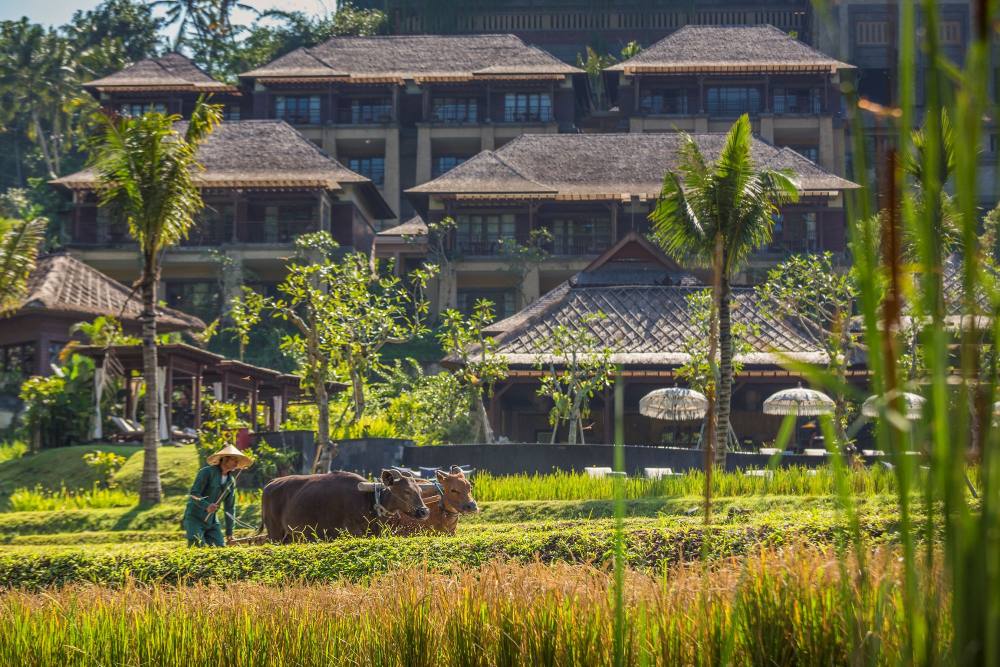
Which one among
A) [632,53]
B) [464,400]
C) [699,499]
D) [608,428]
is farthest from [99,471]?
[632,53]

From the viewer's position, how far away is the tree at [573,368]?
26219mm

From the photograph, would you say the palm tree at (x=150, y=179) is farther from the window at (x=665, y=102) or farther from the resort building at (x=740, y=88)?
the window at (x=665, y=102)

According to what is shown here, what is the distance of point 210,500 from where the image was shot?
13.7 m

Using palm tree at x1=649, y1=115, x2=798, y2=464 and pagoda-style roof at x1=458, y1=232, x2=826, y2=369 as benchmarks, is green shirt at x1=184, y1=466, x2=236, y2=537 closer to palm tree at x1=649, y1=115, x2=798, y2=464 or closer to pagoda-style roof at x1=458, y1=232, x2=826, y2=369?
palm tree at x1=649, y1=115, x2=798, y2=464

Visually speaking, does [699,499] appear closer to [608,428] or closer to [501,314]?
[608,428]

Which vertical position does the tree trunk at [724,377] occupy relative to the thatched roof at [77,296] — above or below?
below

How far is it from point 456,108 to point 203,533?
139 ft

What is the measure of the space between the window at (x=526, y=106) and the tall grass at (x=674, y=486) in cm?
3552

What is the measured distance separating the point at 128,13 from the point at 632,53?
23.7 metres

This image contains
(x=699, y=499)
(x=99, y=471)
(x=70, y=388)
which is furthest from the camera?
(x=70, y=388)

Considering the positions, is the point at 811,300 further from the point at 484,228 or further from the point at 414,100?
the point at 414,100

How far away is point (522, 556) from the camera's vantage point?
35.9 ft

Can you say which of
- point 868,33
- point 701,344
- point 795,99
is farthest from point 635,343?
point 868,33

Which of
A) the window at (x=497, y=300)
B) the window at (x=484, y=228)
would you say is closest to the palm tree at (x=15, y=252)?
the window at (x=484, y=228)
